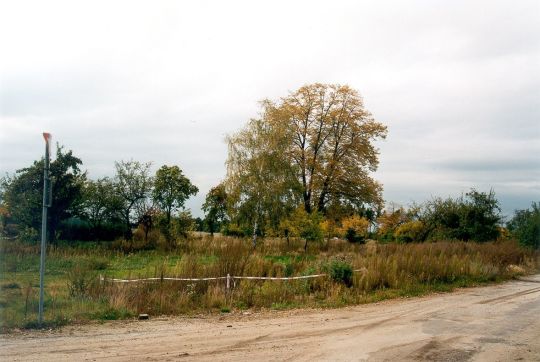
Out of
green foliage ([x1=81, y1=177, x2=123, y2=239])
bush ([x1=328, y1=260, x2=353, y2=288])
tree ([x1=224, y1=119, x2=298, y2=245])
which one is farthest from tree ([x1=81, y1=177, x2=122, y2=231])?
bush ([x1=328, y1=260, x2=353, y2=288])

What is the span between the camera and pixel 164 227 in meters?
37.8

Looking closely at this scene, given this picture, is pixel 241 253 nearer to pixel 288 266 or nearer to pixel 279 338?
pixel 288 266

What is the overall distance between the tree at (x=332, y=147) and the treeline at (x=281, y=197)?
0.09 metres

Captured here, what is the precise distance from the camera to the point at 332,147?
45.9 meters

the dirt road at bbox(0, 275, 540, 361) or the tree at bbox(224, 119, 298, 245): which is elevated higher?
the tree at bbox(224, 119, 298, 245)

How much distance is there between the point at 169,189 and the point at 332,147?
1532 cm

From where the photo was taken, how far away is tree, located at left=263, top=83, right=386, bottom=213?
44.6 m

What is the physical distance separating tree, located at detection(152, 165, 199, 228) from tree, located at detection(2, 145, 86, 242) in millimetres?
7204

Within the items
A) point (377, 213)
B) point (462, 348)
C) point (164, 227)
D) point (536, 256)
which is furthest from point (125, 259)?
point (377, 213)

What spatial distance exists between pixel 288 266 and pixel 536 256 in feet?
61.7

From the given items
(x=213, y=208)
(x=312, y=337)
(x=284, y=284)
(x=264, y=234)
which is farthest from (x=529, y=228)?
(x=213, y=208)

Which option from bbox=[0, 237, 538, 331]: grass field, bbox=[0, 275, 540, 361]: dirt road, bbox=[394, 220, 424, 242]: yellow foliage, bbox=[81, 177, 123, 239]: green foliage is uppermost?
bbox=[81, 177, 123, 239]: green foliage

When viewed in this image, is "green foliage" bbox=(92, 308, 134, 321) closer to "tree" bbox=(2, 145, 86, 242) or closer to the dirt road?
the dirt road

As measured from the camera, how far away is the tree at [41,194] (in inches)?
1283
